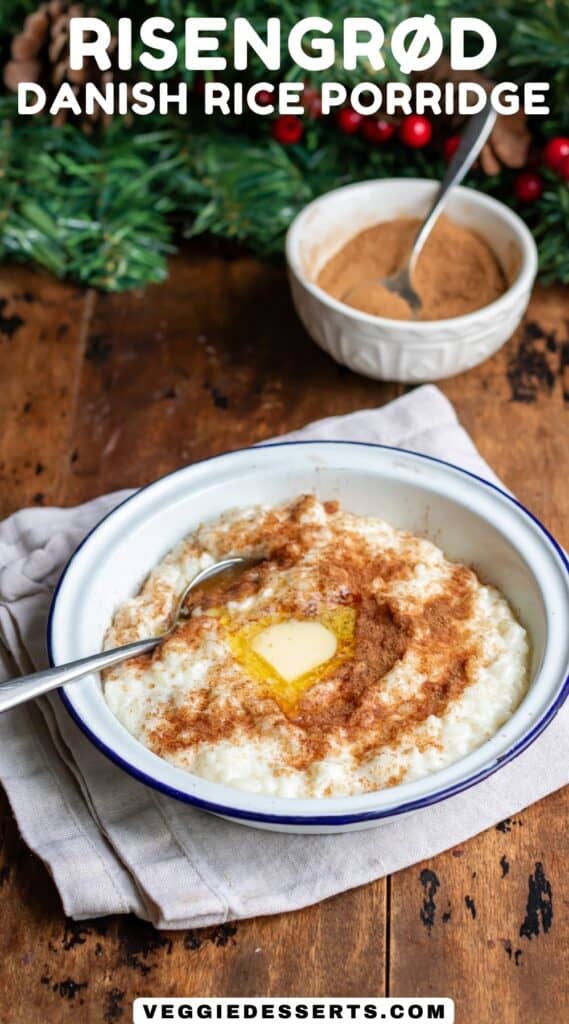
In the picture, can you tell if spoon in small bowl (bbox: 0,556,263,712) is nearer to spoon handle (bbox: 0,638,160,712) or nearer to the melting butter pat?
spoon handle (bbox: 0,638,160,712)

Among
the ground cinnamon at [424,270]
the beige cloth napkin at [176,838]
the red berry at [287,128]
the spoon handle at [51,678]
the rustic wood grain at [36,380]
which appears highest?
the red berry at [287,128]

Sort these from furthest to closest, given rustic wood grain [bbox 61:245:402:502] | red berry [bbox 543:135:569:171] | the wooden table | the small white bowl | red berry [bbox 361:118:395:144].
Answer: red berry [bbox 361:118:395:144], red berry [bbox 543:135:569:171], rustic wood grain [bbox 61:245:402:502], the small white bowl, the wooden table

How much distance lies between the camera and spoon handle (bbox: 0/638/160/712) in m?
1.70

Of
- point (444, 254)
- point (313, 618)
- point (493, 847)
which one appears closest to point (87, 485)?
point (313, 618)

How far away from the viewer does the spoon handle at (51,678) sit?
1698mm

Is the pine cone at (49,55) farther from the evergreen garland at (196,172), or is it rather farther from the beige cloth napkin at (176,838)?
the beige cloth napkin at (176,838)

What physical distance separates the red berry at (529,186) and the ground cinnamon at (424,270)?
26 cm

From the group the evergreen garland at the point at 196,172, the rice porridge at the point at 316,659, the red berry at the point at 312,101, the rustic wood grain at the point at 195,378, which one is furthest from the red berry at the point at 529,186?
the rice porridge at the point at 316,659

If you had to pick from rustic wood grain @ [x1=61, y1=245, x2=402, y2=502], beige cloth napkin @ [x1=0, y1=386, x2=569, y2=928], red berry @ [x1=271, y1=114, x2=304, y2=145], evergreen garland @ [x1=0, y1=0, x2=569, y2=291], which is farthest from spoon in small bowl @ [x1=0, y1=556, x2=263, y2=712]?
red berry @ [x1=271, y1=114, x2=304, y2=145]

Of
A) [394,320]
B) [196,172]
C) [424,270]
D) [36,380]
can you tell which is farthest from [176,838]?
[196,172]

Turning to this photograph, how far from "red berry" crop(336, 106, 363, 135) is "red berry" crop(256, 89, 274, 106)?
0.58 feet

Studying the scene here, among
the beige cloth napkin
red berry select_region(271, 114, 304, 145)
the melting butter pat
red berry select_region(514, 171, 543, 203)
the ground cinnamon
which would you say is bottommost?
the beige cloth napkin

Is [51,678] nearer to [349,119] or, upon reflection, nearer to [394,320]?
[394,320]

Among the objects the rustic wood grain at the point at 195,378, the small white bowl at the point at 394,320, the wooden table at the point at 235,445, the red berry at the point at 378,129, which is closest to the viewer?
the wooden table at the point at 235,445
